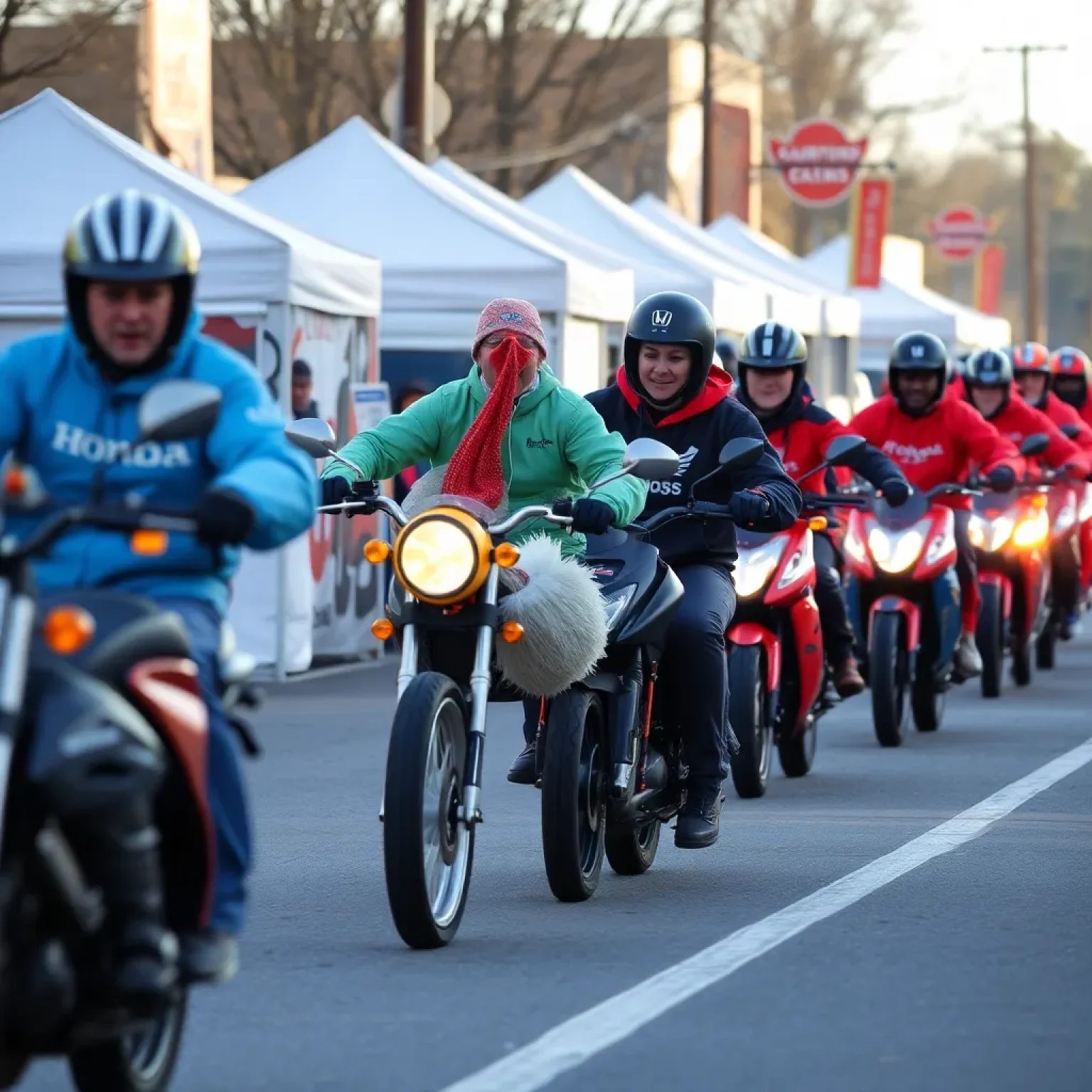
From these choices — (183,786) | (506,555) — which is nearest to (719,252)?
(506,555)

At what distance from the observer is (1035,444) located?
1659cm

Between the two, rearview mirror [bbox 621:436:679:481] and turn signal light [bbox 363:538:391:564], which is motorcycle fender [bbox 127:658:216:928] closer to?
turn signal light [bbox 363:538:391:564]

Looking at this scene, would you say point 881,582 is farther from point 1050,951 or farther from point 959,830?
point 1050,951

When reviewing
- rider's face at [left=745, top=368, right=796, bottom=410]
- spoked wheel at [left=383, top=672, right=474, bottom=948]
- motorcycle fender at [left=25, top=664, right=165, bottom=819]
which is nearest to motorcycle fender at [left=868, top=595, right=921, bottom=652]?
rider's face at [left=745, top=368, right=796, bottom=410]

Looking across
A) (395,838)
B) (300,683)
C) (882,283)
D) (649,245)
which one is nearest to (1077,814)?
(395,838)

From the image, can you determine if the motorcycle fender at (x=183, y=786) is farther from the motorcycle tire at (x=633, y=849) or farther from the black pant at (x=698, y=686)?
the black pant at (x=698, y=686)

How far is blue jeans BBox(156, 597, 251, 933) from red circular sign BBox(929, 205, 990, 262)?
2323 inches

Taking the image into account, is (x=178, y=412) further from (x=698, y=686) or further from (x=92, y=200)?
(x=92, y=200)

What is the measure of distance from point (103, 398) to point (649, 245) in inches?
898

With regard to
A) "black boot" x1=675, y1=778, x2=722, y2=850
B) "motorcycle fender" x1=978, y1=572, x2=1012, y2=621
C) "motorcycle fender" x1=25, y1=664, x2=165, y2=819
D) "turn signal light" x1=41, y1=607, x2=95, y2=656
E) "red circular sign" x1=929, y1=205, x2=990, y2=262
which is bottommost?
"black boot" x1=675, y1=778, x2=722, y2=850

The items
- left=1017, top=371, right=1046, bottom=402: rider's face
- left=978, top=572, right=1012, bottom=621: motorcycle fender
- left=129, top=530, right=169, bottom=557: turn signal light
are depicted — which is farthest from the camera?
left=1017, top=371, right=1046, bottom=402: rider's face

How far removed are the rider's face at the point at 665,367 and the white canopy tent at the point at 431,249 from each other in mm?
10818

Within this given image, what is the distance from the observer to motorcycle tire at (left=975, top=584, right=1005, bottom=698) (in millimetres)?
16547

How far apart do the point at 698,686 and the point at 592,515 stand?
1.34 m
